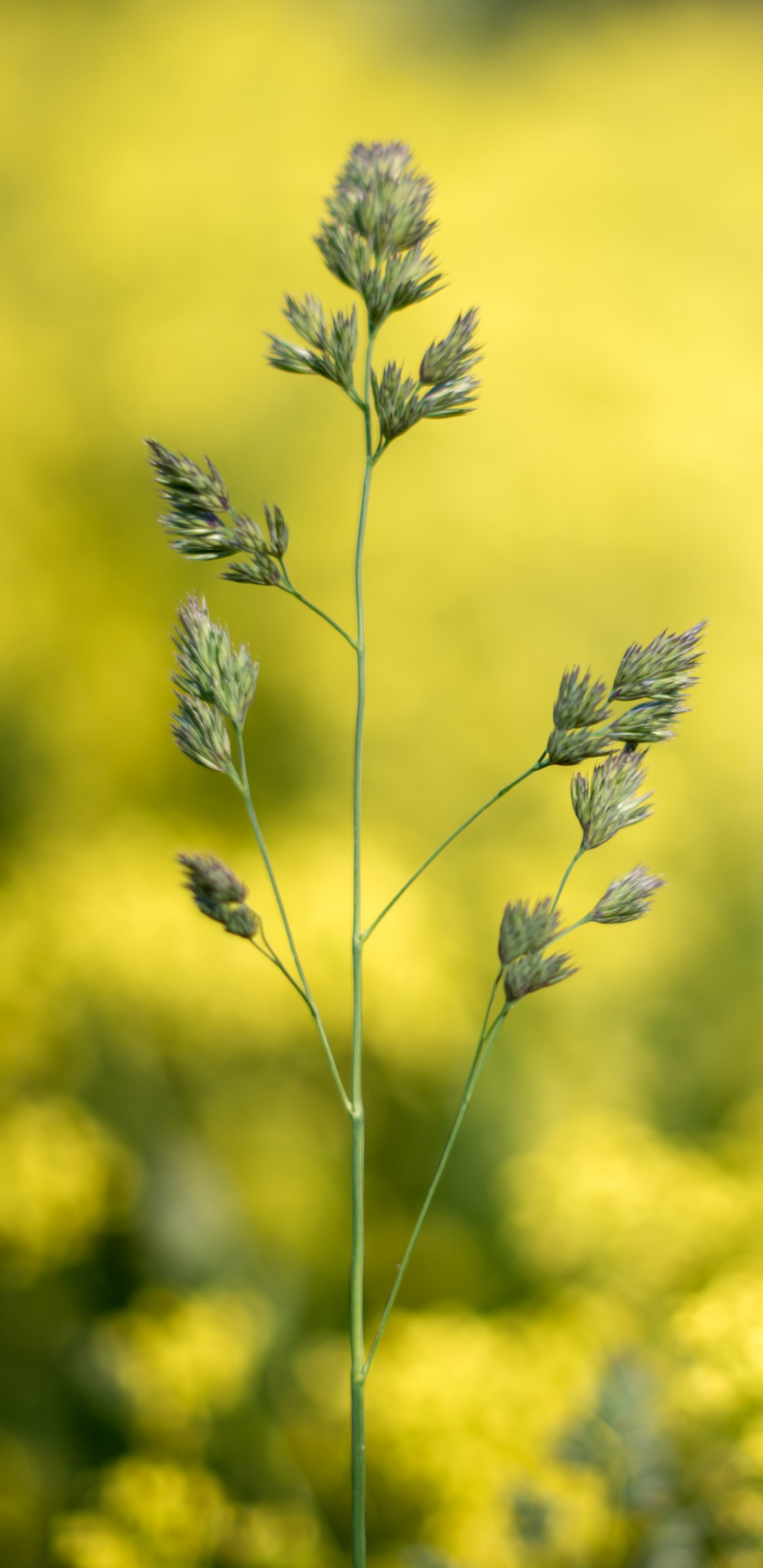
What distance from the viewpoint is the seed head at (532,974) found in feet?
1.42

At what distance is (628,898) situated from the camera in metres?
0.46

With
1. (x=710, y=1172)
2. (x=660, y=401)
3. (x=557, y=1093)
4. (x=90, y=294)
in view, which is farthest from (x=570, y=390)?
(x=710, y=1172)

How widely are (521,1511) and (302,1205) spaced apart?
95 centimetres

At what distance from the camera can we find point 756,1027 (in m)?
2.40

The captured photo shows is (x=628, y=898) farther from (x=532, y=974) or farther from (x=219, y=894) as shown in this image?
(x=219, y=894)

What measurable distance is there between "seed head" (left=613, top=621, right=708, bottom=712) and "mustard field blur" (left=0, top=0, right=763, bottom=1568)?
2.63ft

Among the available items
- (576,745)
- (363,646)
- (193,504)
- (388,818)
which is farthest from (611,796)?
(388,818)

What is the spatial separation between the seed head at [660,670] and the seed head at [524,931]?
0.11 meters

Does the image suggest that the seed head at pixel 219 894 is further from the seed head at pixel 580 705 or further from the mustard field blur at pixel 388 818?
the mustard field blur at pixel 388 818

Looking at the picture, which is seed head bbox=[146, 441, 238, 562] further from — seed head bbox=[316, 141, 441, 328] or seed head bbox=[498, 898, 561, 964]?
seed head bbox=[498, 898, 561, 964]

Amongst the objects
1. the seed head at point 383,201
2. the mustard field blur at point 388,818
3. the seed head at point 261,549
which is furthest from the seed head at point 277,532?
the mustard field blur at point 388,818

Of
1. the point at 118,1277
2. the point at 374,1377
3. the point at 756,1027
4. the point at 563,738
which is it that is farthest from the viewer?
the point at 756,1027

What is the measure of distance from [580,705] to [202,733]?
0.18 meters

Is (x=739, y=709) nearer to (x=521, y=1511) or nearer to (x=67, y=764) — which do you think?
(x=67, y=764)
